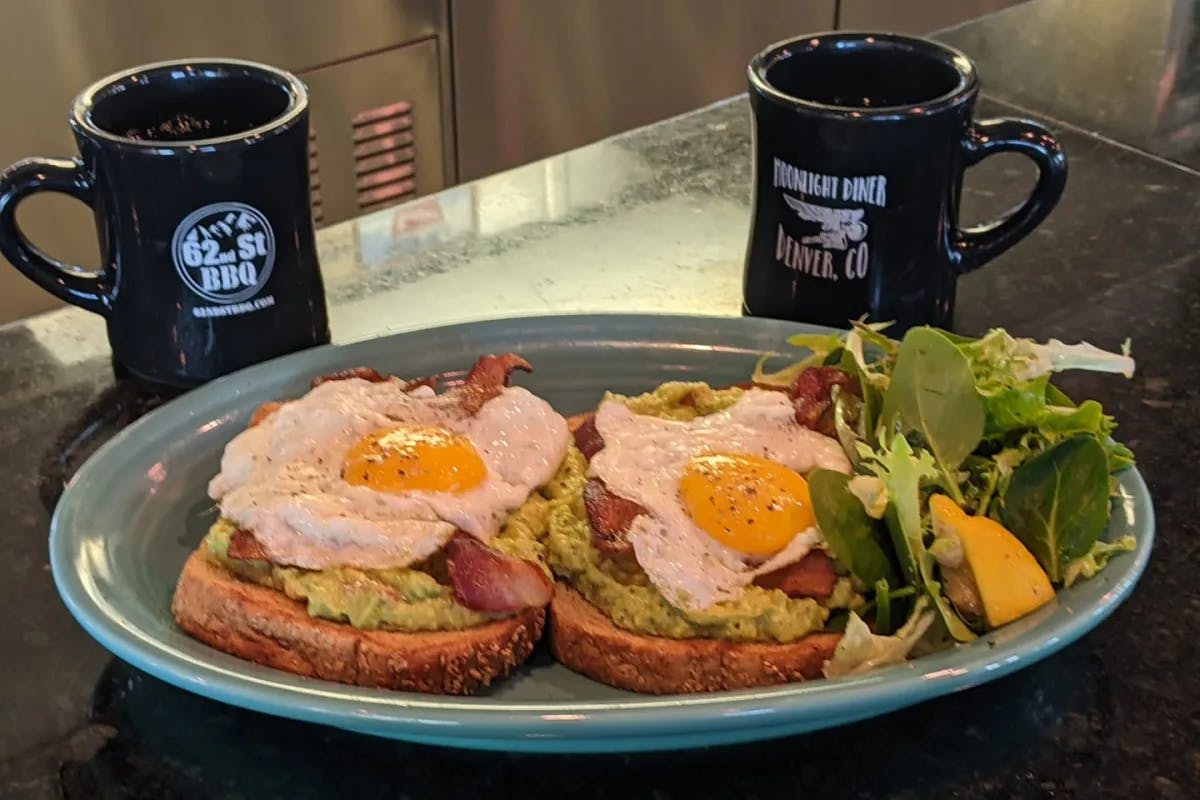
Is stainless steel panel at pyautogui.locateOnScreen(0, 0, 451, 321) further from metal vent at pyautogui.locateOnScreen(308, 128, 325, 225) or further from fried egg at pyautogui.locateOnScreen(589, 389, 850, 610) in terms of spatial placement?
fried egg at pyautogui.locateOnScreen(589, 389, 850, 610)

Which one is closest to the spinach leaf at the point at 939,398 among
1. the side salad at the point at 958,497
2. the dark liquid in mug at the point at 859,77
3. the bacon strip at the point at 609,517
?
the side salad at the point at 958,497

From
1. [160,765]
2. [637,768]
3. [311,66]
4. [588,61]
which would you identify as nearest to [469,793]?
[637,768]

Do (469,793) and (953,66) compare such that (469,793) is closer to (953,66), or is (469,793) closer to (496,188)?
(953,66)

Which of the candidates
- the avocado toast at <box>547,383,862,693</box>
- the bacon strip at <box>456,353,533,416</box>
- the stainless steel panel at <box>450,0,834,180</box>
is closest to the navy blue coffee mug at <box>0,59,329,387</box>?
the bacon strip at <box>456,353,533,416</box>

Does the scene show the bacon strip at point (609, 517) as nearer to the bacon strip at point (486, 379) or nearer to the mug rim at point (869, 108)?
the bacon strip at point (486, 379)

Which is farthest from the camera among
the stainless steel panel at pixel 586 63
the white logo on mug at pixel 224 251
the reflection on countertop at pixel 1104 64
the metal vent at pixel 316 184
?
the stainless steel panel at pixel 586 63
